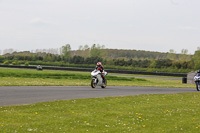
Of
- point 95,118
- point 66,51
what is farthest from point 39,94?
point 66,51

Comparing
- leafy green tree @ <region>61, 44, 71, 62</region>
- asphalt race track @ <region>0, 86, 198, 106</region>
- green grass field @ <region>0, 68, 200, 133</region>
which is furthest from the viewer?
leafy green tree @ <region>61, 44, 71, 62</region>

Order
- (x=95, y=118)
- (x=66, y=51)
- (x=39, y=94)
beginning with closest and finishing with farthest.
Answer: (x=95, y=118) → (x=39, y=94) → (x=66, y=51)

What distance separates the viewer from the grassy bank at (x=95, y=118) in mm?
8844

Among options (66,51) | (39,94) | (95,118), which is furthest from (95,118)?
(66,51)

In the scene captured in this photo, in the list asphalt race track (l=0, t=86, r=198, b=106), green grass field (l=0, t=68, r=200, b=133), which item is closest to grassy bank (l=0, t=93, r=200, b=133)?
green grass field (l=0, t=68, r=200, b=133)

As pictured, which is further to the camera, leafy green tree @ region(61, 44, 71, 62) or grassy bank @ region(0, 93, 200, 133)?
leafy green tree @ region(61, 44, 71, 62)

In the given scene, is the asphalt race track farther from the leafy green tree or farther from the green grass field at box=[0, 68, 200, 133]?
the leafy green tree

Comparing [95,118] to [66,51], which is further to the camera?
[66,51]

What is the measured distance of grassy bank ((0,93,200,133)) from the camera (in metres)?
8.84

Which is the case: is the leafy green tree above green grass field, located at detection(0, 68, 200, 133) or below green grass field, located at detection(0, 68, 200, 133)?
above

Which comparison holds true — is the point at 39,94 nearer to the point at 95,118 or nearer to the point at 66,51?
the point at 95,118

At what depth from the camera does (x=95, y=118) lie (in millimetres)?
10469

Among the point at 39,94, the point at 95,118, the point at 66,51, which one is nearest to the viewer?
the point at 95,118

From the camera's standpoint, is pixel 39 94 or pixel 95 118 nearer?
pixel 95 118
